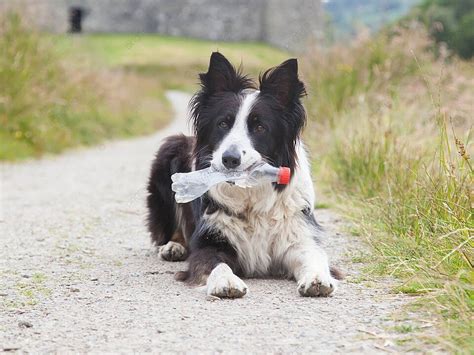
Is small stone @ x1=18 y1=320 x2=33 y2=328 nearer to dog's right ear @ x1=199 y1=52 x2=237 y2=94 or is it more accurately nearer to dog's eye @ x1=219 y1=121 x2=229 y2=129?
dog's eye @ x1=219 y1=121 x2=229 y2=129

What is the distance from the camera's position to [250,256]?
4.84 m

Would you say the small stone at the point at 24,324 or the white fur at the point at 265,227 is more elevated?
the white fur at the point at 265,227

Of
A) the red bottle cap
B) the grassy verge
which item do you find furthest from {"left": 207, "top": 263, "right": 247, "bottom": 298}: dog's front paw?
the grassy verge

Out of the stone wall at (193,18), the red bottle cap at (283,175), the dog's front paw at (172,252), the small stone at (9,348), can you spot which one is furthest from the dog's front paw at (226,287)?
the stone wall at (193,18)

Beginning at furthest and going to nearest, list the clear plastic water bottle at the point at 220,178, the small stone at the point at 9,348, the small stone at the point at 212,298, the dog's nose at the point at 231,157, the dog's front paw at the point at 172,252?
1. the dog's front paw at the point at 172,252
2. the clear plastic water bottle at the point at 220,178
3. the dog's nose at the point at 231,157
4. the small stone at the point at 212,298
5. the small stone at the point at 9,348

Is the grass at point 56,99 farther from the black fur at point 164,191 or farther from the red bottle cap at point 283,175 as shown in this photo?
the red bottle cap at point 283,175

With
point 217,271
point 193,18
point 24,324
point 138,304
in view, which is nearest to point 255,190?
point 217,271

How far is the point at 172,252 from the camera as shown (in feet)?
18.6

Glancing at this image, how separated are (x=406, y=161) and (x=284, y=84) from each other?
2199 mm

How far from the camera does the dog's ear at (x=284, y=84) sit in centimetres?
479

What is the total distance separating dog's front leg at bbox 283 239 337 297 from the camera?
4.19 m

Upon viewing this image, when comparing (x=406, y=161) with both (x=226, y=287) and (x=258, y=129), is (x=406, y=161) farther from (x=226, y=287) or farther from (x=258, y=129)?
(x=226, y=287)

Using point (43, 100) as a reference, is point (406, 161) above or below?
above

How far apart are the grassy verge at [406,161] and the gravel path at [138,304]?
10.4 inches
